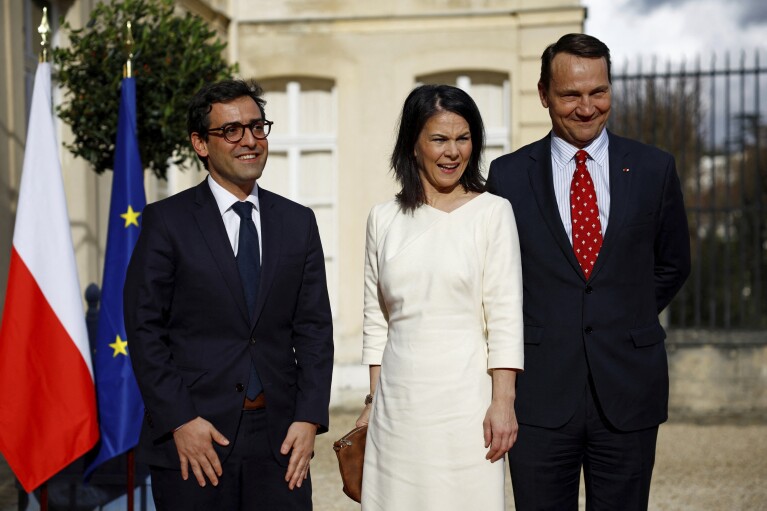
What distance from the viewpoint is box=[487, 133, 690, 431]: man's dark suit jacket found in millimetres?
3088

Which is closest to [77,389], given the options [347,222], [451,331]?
[451,331]

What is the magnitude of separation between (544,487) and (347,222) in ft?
25.3

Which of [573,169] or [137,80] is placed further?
[137,80]

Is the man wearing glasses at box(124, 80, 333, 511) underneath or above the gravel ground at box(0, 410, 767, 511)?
above

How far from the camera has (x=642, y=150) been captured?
10.6ft

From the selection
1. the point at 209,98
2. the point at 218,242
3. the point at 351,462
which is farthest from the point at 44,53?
the point at 351,462

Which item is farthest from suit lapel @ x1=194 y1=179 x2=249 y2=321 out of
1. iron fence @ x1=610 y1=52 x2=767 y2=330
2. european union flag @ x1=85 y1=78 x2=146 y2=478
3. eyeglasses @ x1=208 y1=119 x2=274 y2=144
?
iron fence @ x1=610 y1=52 x2=767 y2=330

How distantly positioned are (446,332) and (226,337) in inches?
24.7

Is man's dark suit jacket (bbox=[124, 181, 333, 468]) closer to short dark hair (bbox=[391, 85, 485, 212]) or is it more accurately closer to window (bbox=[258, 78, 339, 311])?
short dark hair (bbox=[391, 85, 485, 212])

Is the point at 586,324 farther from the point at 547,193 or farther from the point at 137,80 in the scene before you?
the point at 137,80

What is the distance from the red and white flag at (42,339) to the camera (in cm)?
432

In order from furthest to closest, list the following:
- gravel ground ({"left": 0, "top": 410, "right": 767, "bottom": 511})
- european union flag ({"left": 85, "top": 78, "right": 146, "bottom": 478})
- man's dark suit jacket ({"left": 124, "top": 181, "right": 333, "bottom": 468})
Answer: gravel ground ({"left": 0, "top": 410, "right": 767, "bottom": 511}), european union flag ({"left": 85, "top": 78, "right": 146, "bottom": 478}), man's dark suit jacket ({"left": 124, "top": 181, "right": 333, "bottom": 468})

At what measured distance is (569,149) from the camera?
3213mm

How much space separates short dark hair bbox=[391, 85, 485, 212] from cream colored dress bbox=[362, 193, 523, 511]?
0.26ft
